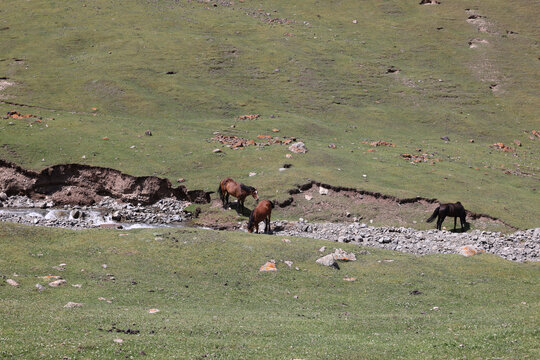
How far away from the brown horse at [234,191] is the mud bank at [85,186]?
1898mm

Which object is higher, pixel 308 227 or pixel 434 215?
pixel 434 215

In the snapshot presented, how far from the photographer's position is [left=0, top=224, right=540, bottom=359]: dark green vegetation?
501 inches

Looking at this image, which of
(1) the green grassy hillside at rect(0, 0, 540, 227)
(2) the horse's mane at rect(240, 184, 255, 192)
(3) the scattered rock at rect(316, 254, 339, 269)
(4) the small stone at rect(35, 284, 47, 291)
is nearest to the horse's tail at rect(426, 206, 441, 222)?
(1) the green grassy hillside at rect(0, 0, 540, 227)

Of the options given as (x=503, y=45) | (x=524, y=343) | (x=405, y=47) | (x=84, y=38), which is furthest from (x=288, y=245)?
(x=503, y=45)

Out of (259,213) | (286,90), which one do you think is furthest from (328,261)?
(286,90)

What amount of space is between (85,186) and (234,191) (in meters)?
11.3

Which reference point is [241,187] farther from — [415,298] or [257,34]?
[257,34]

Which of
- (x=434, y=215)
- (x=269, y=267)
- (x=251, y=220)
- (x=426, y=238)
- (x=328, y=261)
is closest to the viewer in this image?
(x=269, y=267)

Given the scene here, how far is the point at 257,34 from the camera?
73.0 metres

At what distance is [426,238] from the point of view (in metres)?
29.6

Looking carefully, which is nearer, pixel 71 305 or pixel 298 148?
pixel 71 305

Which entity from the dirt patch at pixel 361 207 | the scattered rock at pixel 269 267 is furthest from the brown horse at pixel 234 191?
the scattered rock at pixel 269 267

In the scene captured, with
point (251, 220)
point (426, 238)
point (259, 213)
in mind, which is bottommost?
point (426, 238)

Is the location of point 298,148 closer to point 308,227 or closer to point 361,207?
point 361,207
